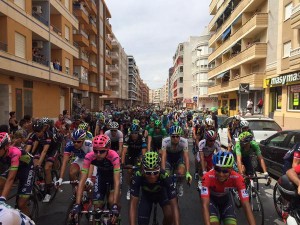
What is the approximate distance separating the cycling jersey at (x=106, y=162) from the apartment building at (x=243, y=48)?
1690cm

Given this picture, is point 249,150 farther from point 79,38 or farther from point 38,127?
point 79,38

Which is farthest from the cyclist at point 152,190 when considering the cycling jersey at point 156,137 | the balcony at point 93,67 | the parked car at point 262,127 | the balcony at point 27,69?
the balcony at point 93,67

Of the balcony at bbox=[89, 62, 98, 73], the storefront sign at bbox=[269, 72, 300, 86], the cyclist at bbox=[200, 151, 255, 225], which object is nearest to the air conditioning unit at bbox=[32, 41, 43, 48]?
the storefront sign at bbox=[269, 72, 300, 86]

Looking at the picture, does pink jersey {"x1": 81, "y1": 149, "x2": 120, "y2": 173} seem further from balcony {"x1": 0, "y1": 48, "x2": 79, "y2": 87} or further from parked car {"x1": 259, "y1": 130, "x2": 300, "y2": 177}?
balcony {"x1": 0, "y1": 48, "x2": 79, "y2": 87}

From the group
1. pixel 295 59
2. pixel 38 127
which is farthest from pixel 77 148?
pixel 295 59

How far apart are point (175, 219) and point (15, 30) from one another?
650 inches

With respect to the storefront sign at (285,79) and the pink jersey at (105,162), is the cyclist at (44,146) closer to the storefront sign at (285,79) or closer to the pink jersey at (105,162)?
the pink jersey at (105,162)

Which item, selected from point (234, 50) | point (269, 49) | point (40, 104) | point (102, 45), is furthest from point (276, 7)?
point (102, 45)

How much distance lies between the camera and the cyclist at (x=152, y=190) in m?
3.90

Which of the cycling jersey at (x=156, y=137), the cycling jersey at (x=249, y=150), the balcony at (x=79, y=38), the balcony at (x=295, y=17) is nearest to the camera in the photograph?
the cycling jersey at (x=249, y=150)

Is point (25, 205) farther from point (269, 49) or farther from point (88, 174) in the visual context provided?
point (269, 49)

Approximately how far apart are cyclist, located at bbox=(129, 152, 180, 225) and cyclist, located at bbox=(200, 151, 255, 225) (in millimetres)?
438

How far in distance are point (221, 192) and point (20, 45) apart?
56.3 ft

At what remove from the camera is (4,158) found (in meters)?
4.44
